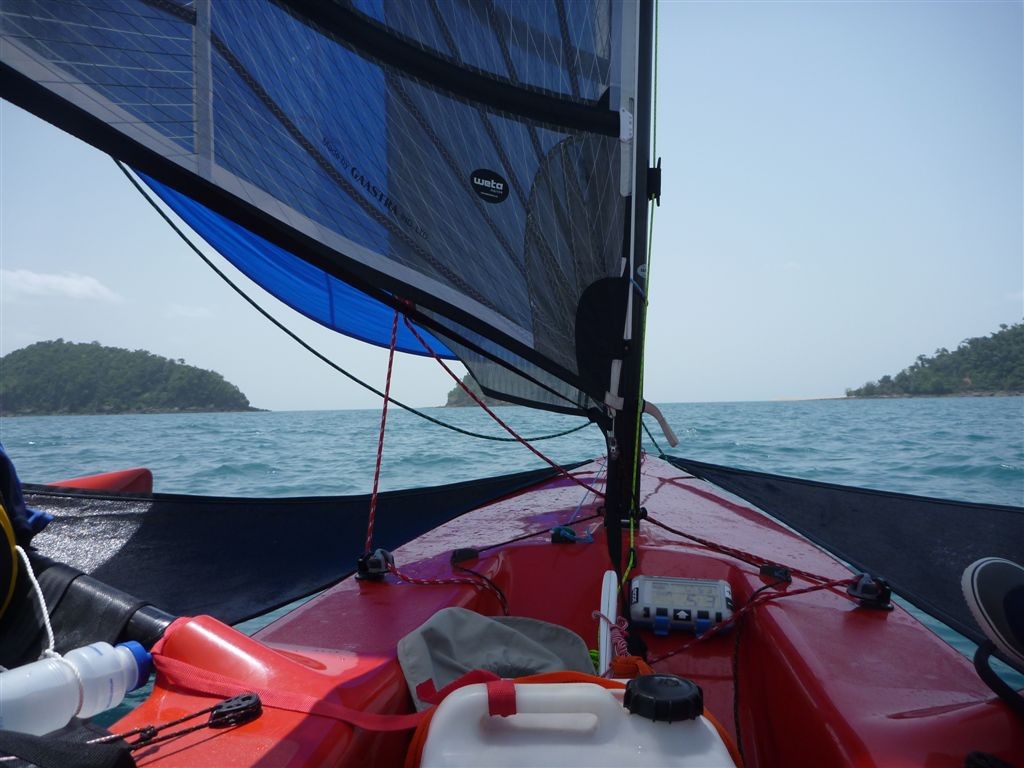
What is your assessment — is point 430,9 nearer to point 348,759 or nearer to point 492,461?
point 348,759

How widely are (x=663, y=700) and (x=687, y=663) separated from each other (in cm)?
114

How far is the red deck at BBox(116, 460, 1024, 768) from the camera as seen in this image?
1122 mm

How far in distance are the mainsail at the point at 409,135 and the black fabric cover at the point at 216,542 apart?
4.18 ft

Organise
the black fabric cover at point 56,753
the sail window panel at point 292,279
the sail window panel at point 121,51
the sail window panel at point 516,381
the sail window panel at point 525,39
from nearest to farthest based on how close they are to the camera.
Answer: the black fabric cover at point 56,753 < the sail window panel at point 121,51 < the sail window panel at point 525,39 < the sail window panel at point 516,381 < the sail window panel at point 292,279

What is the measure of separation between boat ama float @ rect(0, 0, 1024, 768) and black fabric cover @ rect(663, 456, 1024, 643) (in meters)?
0.02

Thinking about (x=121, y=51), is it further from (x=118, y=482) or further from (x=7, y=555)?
(x=118, y=482)

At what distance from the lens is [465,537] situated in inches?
112

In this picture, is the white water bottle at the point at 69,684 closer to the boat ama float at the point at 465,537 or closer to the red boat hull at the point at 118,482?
the boat ama float at the point at 465,537

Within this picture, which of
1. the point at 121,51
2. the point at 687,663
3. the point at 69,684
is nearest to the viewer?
the point at 69,684

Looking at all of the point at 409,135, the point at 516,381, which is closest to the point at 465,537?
the point at 516,381

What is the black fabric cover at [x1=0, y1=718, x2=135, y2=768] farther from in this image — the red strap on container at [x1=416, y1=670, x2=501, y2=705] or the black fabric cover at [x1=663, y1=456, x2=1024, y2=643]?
the black fabric cover at [x1=663, y1=456, x2=1024, y2=643]

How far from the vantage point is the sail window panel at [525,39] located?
2.06 metres

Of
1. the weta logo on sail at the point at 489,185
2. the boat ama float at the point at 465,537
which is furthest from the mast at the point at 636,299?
the weta logo on sail at the point at 489,185

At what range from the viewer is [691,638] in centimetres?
209
